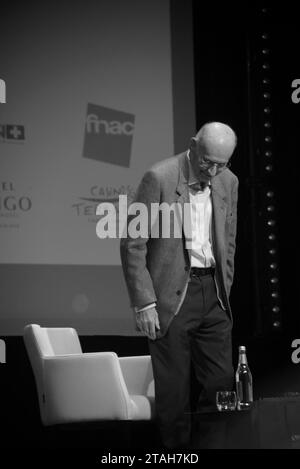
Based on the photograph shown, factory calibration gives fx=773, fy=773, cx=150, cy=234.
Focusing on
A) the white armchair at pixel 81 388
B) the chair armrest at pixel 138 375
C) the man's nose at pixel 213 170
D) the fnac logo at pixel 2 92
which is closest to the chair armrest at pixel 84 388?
the white armchair at pixel 81 388

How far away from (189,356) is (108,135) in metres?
1.82

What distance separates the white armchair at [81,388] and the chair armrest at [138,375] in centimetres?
23

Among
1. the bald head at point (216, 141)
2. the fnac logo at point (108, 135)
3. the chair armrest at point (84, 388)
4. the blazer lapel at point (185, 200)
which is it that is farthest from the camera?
the fnac logo at point (108, 135)

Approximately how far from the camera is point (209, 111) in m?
4.70

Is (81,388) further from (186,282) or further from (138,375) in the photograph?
(186,282)

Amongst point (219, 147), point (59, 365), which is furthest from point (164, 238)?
point (59, 365)

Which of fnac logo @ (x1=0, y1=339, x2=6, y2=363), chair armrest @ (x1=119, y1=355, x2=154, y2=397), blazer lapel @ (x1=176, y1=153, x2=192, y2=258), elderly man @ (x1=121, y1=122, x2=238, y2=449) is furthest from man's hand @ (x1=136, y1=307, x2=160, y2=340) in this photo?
fnac logo @ (x1=0, y1=339, x2=6, y2=363)

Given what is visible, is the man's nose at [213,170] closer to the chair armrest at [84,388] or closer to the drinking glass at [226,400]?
the drinking glass at [226,400]

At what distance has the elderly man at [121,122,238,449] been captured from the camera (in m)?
2.92

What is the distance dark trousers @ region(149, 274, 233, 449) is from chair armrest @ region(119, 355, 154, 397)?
0.88 meters

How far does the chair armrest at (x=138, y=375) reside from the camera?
152 inches

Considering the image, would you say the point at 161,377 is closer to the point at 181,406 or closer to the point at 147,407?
the point at 181,406

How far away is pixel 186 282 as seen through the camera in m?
A: 2.97

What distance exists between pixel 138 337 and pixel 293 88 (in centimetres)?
176
